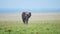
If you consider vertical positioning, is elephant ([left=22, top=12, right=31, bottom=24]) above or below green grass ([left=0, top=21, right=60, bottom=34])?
above

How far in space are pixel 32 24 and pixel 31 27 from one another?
0.04 m

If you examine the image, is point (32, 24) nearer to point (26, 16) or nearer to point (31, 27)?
point (31, 27)

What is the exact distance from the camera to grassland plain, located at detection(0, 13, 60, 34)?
1780mm

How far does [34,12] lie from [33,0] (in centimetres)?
17

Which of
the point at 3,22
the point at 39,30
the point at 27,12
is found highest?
the point at 27,12

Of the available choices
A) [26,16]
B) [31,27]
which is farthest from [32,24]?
[26,16]

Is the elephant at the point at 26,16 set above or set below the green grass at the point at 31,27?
above

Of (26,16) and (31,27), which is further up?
(26,16)

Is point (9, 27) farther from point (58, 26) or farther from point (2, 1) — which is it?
point (58, 26)

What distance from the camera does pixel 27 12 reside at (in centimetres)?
184

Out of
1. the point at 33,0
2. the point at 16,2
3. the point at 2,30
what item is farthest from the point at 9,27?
the point at 33,0

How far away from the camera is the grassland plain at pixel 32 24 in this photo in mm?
1780

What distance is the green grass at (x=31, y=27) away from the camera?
5.82 ft

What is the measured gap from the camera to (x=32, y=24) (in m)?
1.81
